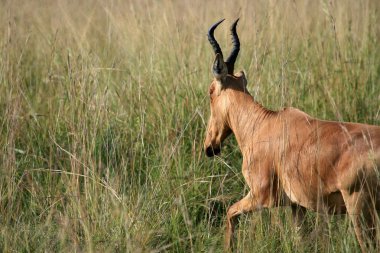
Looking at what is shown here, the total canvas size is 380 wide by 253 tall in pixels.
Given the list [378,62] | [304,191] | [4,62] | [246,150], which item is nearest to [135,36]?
[4,62]

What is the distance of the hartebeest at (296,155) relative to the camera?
5500 mm

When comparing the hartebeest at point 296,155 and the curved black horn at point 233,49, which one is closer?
the hartebeest at point 296,155

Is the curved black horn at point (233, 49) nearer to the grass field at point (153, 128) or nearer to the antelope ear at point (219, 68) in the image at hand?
the antelope ear at point (219, 68)

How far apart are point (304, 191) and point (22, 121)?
314cm

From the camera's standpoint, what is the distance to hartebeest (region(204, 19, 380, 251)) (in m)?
5.50

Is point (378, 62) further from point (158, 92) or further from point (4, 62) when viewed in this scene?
point (4, 62)

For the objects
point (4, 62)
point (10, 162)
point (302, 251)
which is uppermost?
point (4, 62)

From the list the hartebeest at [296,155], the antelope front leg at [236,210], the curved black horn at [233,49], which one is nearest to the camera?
the hartebeest at [296,155]

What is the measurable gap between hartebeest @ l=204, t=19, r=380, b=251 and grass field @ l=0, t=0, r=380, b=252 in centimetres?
16

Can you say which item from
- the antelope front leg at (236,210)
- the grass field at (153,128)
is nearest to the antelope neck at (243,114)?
the grass field at (153,128)

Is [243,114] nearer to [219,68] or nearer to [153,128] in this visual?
[219,68]

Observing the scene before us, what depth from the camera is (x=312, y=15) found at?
10508mm

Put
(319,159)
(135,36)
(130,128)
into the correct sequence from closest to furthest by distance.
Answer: (319,159) < (130,128) < (135,36)

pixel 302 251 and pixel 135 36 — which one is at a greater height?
pixel 135 36
